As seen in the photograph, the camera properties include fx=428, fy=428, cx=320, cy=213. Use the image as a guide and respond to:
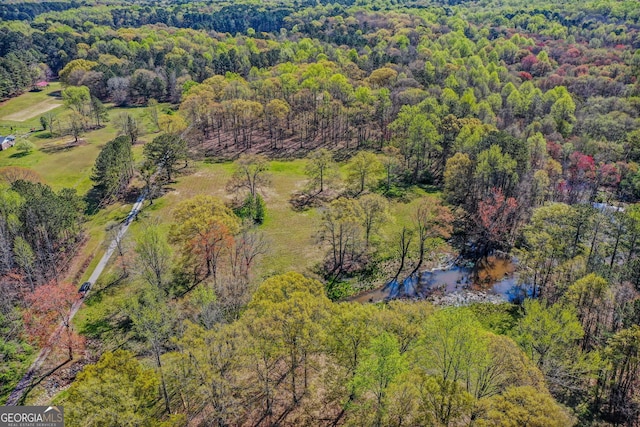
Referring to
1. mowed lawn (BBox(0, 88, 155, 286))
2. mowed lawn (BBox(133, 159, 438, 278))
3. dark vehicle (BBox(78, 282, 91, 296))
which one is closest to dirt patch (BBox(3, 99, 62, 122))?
mowed lawn (BBox(0, 88, 155, 286))

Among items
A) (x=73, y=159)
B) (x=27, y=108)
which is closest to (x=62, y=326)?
(x=73, y=159)

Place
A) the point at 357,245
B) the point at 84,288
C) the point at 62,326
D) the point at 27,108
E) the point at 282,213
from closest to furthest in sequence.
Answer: the point at 62,326
the point at 84,288
the point at 357,245
the point at 282,213
the point at 27,108

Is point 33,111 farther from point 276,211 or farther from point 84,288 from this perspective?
point 84,288

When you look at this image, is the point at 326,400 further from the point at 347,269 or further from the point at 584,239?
the point at 584,239

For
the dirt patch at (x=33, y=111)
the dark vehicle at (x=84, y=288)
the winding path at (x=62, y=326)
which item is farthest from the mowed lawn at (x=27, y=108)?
the dark vehicle at (x=84, y=288)

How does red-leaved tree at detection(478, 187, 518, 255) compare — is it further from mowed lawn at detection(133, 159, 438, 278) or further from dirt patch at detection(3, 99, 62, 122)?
dirt patch at detection(3, 99, 62, 122)

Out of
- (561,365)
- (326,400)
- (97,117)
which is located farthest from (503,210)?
(97,117)
